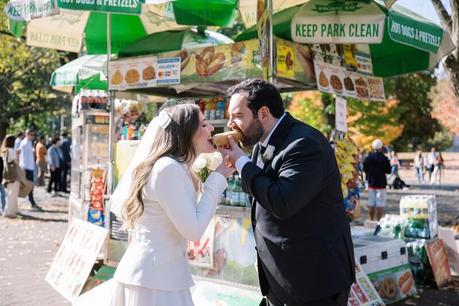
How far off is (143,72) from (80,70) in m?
1.87

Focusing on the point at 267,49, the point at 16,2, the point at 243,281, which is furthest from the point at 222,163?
the point at 16,2

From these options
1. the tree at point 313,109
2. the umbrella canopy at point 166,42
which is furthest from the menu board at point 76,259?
the tree at point 313,109

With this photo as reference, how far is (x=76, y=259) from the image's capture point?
264 inches

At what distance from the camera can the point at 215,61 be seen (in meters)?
6.40

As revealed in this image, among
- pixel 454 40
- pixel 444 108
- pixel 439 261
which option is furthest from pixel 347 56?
pixel 444 108

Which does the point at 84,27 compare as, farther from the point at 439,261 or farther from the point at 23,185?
the point at 23,185

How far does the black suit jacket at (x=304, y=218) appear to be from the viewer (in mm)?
2674

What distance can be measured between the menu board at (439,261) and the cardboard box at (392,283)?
0.69 m

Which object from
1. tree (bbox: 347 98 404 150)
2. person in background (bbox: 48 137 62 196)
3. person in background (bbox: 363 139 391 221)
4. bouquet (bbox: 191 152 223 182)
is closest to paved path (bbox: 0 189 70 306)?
person in background (bbox: 48 137 62 196)

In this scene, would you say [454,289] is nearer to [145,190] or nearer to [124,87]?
[124,87]

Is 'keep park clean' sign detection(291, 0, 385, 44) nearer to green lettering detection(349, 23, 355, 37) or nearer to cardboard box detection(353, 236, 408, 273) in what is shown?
green lettering detection(349, 23, 355, 37)

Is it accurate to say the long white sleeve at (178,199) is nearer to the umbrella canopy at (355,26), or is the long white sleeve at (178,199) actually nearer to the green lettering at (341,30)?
the umbrella canopy at (355,26)

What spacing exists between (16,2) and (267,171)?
4807 millimetres

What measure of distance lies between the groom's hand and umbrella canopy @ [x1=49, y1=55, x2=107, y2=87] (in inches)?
228
